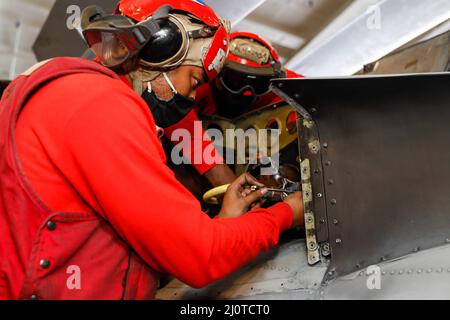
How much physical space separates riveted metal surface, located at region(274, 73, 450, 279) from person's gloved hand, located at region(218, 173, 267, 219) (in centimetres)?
22

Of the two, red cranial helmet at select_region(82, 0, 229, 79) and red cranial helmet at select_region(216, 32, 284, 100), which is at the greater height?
red cranial helmet at select_region(82, 0, 229, 79)

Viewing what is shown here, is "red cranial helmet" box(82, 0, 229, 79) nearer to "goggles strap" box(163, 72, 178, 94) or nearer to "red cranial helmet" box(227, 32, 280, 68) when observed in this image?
"goggles strap" box(163, 72, 178, 94)

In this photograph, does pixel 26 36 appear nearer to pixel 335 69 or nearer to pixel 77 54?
pixel 77 54

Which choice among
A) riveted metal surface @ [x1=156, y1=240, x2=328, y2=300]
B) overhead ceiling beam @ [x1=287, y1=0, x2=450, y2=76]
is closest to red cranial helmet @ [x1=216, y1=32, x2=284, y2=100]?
riveted metal surface @ [x1=156, y1=240, x2=328, y2=300]

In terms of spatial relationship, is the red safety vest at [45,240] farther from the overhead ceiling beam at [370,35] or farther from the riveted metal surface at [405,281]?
the overhead ceiling beam at [370,35]

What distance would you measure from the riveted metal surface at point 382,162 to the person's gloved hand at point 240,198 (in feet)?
0.73

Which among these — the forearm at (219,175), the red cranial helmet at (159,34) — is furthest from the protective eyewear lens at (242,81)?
the red cranial helmet at (159,34)

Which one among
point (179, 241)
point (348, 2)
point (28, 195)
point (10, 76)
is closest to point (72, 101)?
point (28, 195)

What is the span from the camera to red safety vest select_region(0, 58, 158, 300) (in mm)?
994

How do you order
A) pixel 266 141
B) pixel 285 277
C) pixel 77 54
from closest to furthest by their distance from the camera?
pixel 285 277, pixel 266 141, pixel 77 54

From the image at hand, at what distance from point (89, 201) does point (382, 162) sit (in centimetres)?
85

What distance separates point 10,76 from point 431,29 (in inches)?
180

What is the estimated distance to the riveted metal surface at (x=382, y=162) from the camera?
129cm

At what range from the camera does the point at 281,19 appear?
4.44 meters
